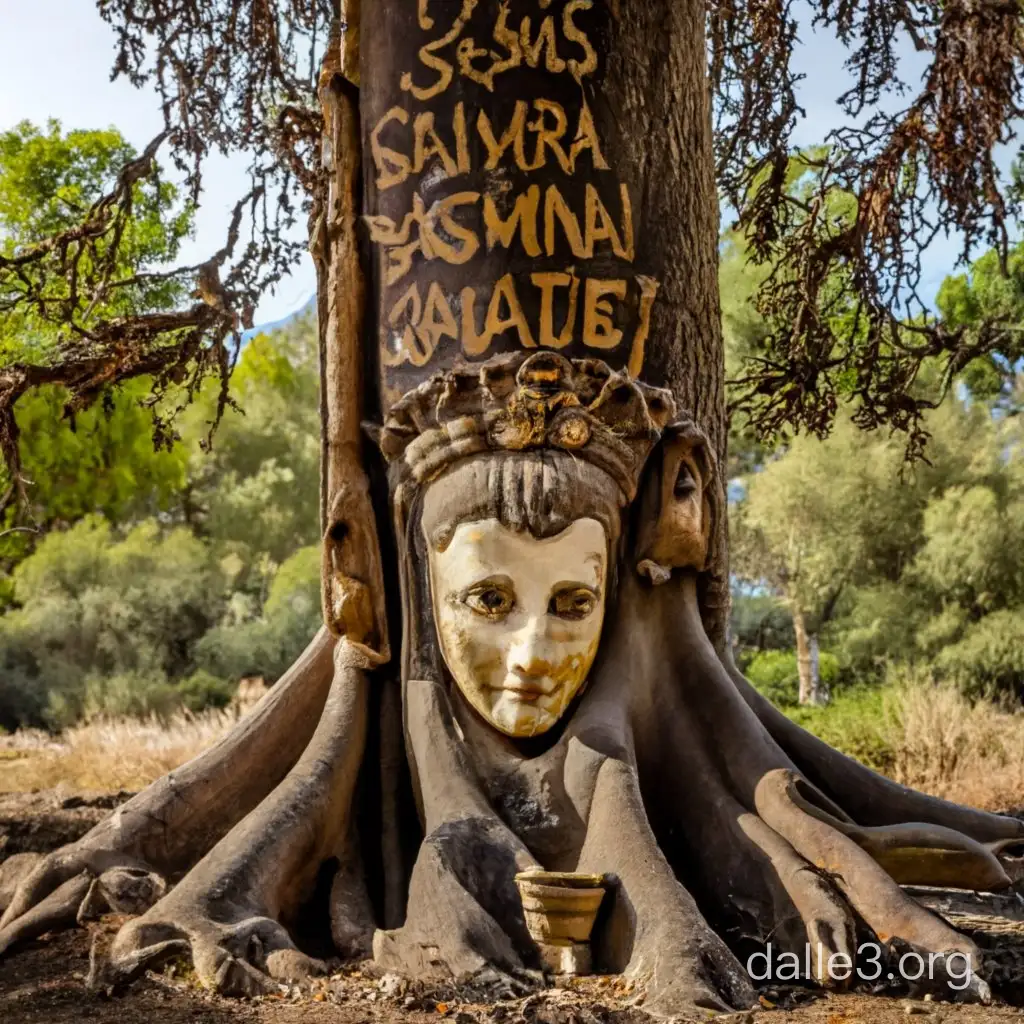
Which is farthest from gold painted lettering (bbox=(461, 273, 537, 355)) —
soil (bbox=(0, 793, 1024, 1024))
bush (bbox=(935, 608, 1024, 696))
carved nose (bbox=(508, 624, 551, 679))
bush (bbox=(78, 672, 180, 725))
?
bush (bbox=(78, 672, 180, 725))

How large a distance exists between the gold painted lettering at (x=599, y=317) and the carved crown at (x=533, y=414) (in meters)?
0.17

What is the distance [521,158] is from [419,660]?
1603 mm

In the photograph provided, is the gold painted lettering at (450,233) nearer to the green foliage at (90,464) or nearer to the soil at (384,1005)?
the soil at (384,1005)

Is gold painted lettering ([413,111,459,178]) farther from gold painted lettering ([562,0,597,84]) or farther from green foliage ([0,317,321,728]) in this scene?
green foliage ([0,317,321,728])

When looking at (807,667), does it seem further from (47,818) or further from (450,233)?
(450,233)

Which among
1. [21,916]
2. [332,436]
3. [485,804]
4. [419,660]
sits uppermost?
[332,436]

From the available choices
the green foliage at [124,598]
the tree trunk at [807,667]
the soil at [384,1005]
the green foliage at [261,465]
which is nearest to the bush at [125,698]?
the green foliage at [124,598]

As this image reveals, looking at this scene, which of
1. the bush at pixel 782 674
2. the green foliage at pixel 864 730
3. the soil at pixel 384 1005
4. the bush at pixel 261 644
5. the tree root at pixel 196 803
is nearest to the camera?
the soil at pixel 384 1005

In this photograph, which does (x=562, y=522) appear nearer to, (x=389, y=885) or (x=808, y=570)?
(x=389, y=885)

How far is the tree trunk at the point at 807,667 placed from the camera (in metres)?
19.2

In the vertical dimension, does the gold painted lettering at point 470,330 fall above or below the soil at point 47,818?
above

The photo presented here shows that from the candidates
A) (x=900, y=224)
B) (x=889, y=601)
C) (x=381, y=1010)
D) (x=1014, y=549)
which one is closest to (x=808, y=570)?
(x=889, y=601)

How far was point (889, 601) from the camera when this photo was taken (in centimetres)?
1800

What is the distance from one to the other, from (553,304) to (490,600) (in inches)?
37.6
